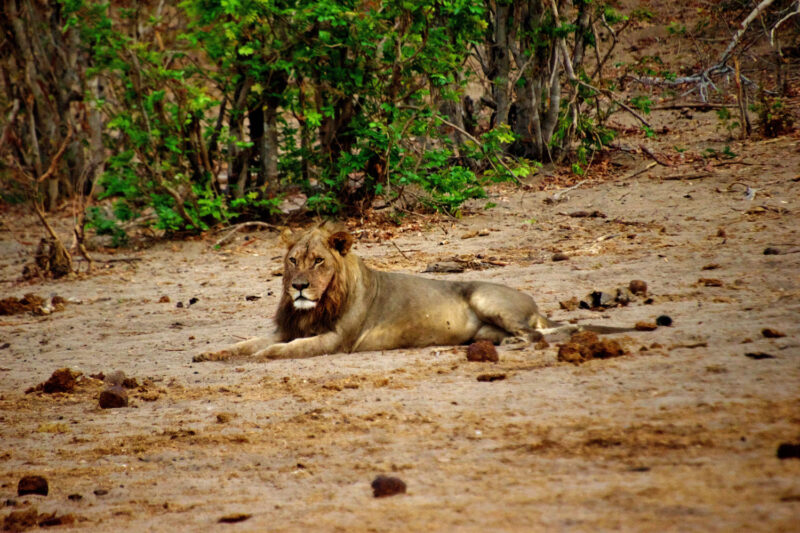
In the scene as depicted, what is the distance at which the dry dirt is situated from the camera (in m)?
3.18

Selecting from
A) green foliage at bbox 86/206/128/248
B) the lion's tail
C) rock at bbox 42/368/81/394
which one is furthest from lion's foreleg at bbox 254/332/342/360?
green foliage at bbox 86/206/128/248

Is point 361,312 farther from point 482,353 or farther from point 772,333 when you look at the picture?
point 772,333

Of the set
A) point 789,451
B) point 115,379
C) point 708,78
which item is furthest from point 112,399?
point 708,78

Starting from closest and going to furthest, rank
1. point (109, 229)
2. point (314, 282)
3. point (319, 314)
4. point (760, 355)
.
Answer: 1. point (760, 355)
2. point (314, 282)
3. point (319, 314)
4. point (109, 229)

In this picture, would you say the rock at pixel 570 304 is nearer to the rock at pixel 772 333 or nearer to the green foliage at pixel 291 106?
the rock at pixel 772 333

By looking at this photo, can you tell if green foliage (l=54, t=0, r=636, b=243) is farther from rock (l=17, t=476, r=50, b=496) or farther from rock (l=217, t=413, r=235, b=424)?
rock (l=17, t=476, r=50, b=496)

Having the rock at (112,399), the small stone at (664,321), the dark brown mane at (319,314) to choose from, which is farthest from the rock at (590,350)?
the rock at (112,399)

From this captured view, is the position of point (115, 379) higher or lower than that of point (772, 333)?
lower

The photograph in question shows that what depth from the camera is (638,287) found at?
7.69m

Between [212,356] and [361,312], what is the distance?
4.44 ft

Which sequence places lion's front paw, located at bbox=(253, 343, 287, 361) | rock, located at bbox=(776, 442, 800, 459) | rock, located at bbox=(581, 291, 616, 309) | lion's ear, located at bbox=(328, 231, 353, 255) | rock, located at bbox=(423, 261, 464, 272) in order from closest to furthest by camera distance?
rock, located at bbox=(776, 442, 800, 459)
lion's front paw, located at bbox=(253, 343, 287, 361)
lion's ear, located at bbox=(328, 231, 353, 255)
rock, located at bbox=(581, 291, 616, 309)
rock, located at bbox=(423, 261, 464, 272)

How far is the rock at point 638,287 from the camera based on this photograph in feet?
25.2

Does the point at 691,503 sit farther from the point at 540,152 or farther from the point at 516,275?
the point at 540,152

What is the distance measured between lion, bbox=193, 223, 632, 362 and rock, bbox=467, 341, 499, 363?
65 centimetres
